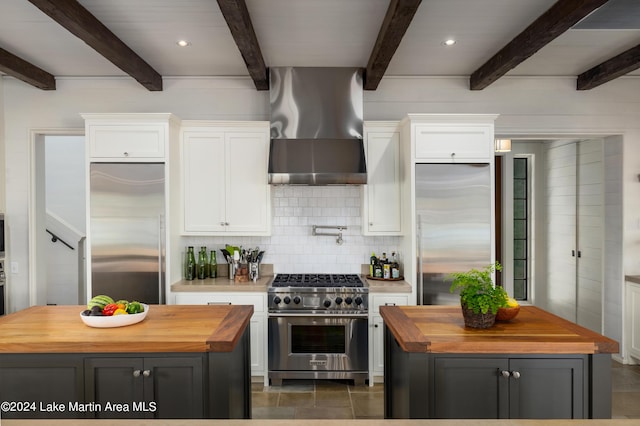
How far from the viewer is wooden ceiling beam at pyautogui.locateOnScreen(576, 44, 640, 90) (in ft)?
12.0

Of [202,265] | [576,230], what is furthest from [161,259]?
[576,230]

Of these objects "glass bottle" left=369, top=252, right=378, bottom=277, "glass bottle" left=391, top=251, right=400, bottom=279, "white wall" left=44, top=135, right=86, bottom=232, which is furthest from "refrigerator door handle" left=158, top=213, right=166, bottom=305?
"white wall" left=44, top=135, right=86, bottom=232

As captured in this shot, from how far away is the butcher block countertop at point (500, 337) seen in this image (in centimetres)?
210

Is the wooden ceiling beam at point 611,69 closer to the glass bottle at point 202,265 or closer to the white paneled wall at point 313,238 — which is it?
the white paneled wall at point 313,238

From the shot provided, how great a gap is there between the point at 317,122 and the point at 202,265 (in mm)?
1769

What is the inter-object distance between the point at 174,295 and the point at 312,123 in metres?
1.97

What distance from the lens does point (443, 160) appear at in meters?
3.81

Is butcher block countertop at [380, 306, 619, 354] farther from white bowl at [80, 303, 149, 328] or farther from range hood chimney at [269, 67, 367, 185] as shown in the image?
range hood chimney at [269, 67, 367, 185]

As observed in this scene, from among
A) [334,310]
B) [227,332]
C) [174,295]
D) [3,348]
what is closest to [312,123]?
[334,310]

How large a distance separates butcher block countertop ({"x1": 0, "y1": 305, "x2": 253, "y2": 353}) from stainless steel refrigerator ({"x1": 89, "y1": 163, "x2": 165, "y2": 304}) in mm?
1089

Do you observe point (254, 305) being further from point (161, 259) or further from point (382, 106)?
point (382, 106)

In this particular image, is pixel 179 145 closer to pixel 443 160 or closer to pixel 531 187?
pixel 443 160

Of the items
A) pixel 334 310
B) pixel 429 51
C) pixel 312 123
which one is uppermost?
pixel 429 51

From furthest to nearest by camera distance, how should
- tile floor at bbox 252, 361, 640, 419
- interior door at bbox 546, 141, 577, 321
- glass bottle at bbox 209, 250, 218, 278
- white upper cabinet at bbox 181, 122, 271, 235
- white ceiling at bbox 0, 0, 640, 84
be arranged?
interior door at bbox 546, 141, 577, 321
glass bottle at bbox 209, 250, 218, 278
white upper cabinet at bbox 181, 122, 271, 235
tile floor at bbox 252, 361, 640, 419
white ceiling at bbox 0, 0, 640, 84
